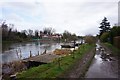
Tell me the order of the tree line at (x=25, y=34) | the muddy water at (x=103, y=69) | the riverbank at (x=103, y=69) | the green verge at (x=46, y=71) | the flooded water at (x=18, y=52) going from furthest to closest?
the tree line at (x=25, y=34) → the flooded water at (x=18, y=52) → the muddy water at (x=103, y=69) → the riverbank at (x=103, y=69) → the green verge at (x=46, y=71)

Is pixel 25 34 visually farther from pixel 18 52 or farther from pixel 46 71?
pixel 46 71

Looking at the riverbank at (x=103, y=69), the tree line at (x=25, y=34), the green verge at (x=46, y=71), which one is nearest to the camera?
the green verge at (x=46, y=71)

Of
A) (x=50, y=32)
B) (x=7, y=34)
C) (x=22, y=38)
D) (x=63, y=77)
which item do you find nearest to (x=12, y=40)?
(x=7, y=34)

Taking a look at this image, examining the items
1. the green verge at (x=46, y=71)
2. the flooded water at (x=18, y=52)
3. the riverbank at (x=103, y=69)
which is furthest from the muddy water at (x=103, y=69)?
the flooded water at (x=18, y=52)

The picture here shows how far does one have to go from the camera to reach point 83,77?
32.2ft

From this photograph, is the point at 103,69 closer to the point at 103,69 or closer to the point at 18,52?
the point at 103,69

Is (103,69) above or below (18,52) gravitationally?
above

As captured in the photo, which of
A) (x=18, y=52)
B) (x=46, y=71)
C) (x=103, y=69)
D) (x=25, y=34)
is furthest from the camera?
(x=25, y=34)

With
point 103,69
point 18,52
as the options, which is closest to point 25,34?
point 18,52

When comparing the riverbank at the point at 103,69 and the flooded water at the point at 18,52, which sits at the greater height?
the riverbank at the point at 103,69

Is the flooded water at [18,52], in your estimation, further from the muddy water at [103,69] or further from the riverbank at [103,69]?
the muddy water at [103,69]

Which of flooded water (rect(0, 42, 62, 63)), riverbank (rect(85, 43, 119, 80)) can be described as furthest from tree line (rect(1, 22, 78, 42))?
riverbank (rect(85, 43, 119, 80))

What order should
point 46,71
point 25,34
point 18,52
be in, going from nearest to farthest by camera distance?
point 46,71, point 18,52, point 25,34

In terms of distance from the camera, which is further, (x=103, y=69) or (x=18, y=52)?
(x=18, y=52)
